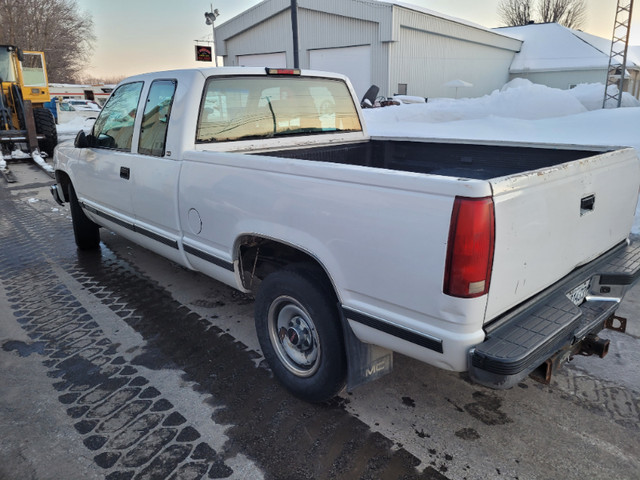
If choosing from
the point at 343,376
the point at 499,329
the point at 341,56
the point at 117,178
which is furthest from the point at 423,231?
the point at 341,56

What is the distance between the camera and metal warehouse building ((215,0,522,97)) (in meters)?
26.7

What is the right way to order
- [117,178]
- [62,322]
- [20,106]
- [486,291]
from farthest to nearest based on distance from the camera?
1. [20,106]
2. [117,178]
3. [62,322]
4. [486,291]

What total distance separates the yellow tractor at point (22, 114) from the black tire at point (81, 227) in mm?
7709

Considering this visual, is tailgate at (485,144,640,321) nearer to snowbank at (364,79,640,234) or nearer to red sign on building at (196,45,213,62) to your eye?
snowbank at (364,79,640,234)

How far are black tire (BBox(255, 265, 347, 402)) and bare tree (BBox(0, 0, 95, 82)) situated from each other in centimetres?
5519

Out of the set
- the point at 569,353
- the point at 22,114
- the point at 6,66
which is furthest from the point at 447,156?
the point at 6,66

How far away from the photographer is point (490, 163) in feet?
12.6

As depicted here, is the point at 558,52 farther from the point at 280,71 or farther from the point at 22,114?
the point at 280,71

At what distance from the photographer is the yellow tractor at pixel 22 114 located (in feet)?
44.1

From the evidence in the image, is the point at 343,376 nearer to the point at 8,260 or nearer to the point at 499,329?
the point at 499,329

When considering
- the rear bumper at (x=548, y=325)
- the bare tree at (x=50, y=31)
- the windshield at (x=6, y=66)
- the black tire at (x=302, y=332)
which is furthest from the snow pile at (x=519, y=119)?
the bare tree at (x=50, y=31)

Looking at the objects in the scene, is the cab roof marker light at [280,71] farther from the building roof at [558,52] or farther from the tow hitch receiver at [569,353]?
the building roof at [558,52]

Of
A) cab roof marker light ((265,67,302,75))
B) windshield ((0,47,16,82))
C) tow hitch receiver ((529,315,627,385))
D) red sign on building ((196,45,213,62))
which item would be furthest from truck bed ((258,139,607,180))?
red sign on building ((196,45,213,62))

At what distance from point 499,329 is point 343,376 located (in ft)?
3.17
